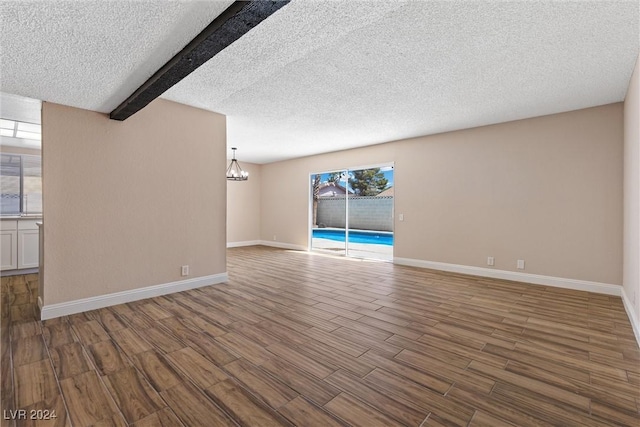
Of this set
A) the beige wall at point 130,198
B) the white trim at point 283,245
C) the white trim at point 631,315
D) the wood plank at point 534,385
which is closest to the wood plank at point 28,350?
the beige wall at point 130,198

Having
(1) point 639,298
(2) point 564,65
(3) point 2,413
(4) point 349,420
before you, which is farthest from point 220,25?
(1) point 639,298

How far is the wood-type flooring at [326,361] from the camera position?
1580 millimetres

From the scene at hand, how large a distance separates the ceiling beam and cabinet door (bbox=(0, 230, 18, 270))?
3.77m

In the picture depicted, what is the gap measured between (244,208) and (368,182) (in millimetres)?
3727

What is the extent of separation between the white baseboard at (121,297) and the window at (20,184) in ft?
12.1

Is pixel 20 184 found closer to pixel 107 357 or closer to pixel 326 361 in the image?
pixel 107 357

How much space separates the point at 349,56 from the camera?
2.61 m

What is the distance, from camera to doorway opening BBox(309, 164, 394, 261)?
24.1 ft

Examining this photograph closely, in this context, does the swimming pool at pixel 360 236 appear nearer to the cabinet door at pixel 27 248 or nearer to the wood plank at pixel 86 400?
the cabinet door at pixel 27 248

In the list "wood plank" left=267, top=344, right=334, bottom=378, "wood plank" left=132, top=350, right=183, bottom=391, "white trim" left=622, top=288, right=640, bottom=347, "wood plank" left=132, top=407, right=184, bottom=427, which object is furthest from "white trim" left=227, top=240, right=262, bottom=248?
"white trim" left=622, top=288, right=640, bottom=347

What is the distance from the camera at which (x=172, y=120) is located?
3744 mm

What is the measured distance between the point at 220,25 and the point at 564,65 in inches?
124

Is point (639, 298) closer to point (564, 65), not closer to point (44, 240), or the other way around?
point (564, 65)

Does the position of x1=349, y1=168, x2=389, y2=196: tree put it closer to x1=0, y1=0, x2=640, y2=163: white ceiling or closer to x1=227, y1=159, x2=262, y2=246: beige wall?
x1=227, y1=159, x2=262, y2=246: beige wall
